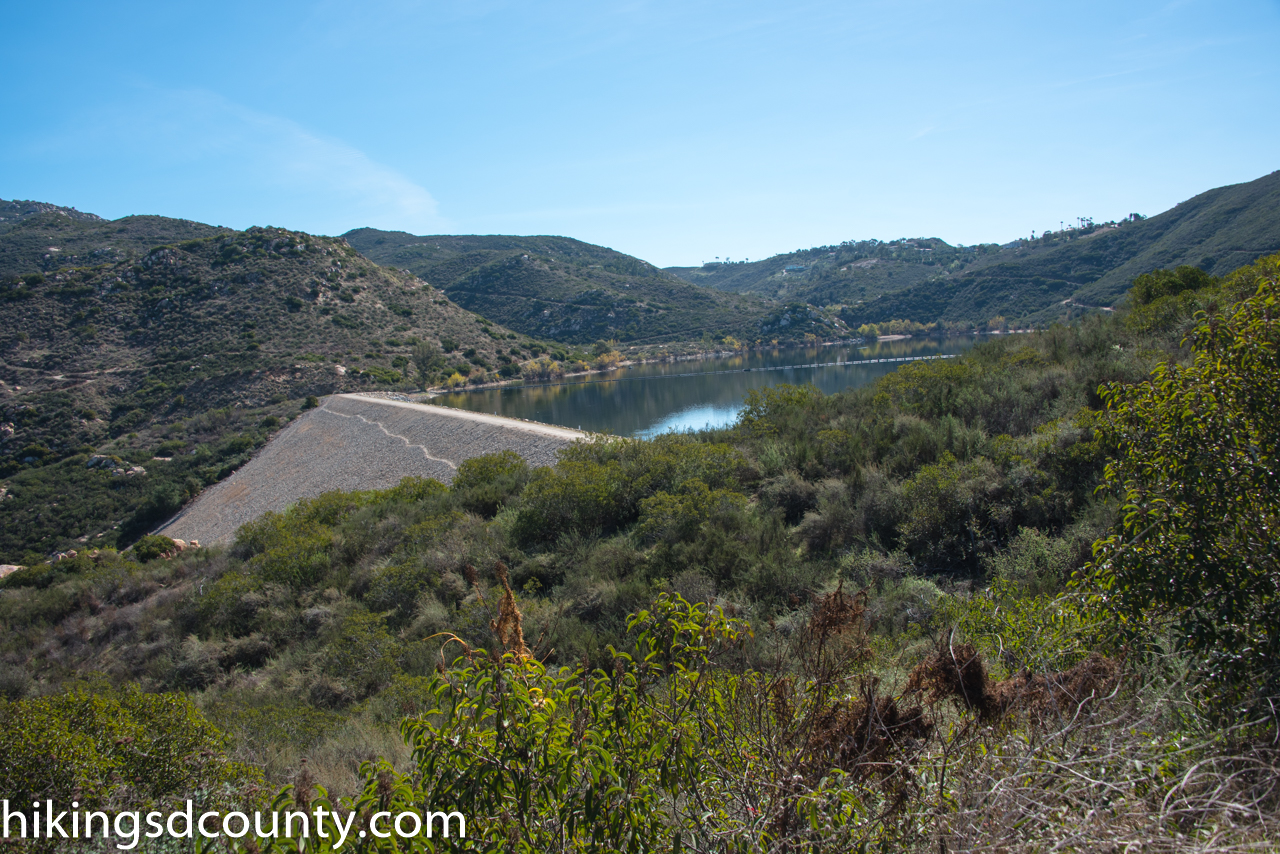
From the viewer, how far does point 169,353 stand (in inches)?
1781

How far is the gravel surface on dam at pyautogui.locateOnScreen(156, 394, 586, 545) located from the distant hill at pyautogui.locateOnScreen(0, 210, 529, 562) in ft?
10.1

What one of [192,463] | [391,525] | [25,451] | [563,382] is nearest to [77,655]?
[391,525]

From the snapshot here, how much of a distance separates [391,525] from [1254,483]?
1372cm

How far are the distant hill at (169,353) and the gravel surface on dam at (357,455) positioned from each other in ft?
10.1

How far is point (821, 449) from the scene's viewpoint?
10.8m

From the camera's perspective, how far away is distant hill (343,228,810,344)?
273 feet

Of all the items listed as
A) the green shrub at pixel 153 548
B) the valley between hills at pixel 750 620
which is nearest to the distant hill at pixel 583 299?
the valley between hills at pixel 750 620

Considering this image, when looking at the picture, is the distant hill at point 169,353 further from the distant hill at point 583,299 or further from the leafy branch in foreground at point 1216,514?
the leafy branch in foreground at point 1216,514

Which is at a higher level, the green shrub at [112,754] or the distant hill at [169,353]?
the distant hill at [169,353]

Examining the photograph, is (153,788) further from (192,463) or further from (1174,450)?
(192,463)

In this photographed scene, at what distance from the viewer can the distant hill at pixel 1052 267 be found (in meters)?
51.4

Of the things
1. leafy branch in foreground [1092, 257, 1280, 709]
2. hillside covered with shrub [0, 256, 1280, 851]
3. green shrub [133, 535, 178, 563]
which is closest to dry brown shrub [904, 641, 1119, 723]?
hillside covered with shrub [0, 256, 1280, 851]

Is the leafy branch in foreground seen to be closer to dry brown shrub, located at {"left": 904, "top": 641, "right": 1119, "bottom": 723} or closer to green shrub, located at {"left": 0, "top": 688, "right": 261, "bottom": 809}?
dry brown shrub, located at {"left": 904, "top": 641, "right": 1119, "bottom": 723}

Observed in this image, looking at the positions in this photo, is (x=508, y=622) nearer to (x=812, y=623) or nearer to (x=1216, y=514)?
(x=812, y=623)
